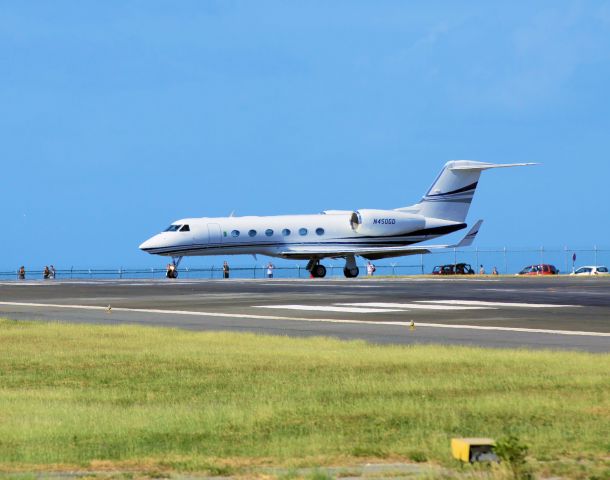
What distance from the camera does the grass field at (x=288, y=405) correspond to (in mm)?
10703

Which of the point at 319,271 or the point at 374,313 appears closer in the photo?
the point at 374,313

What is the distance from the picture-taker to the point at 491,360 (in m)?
18.8

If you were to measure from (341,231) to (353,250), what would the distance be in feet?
5.33

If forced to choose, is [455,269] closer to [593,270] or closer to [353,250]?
[593,270]

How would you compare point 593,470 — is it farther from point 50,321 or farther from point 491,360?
point 50,321

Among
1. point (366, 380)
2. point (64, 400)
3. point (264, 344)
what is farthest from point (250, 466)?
point (264, 344)

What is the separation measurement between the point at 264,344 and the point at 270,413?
9570 mm

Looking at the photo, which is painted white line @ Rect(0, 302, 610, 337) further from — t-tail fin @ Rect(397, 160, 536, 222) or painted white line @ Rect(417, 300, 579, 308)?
t-tail fin @ Rect(397, 160, 536, 222)

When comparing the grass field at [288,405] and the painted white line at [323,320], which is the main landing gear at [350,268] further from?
the grass field at [288,405]

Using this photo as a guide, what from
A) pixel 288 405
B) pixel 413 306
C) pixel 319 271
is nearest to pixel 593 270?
pixel 319 271

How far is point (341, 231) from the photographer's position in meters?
81.2

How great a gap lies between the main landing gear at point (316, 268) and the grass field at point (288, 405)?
197ft

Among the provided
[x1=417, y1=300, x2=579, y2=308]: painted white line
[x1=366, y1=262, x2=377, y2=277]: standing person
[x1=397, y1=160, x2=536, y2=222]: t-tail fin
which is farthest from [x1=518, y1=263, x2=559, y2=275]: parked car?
[x1=417, y1=300, x2=579, y2=308]: painted white line

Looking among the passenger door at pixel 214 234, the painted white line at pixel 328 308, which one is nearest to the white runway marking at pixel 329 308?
the painted white line at pixel 328 308
